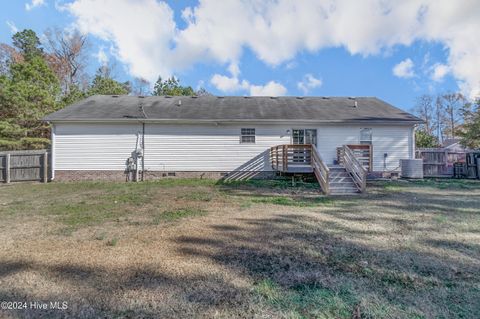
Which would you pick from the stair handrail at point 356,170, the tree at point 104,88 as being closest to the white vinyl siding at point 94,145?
the stair handrail at point 356,170

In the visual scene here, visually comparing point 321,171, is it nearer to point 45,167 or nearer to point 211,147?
point 211,147

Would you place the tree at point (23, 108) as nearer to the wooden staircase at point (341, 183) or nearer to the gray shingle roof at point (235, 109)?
the gray shingle roof at point (235, 109)

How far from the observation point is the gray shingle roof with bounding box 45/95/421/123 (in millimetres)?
12516

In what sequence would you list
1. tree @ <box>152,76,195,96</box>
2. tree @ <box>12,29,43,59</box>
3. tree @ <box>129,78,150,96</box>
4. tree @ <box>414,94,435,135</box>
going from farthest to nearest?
tree @ <box>414,94,435,135</box>, tree @ <box>129,78,150,96</box>, tree @ <box>152,76,195,96</box>, tree @ <box>12,29,43,59</box>

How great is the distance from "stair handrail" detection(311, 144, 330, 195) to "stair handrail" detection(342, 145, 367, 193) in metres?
1.09

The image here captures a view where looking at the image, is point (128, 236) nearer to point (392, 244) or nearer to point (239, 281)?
point (239, 281)

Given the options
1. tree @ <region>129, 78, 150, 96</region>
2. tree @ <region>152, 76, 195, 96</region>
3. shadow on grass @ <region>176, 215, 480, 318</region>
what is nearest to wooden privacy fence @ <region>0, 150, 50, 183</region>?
shadow on grass @ <region>176, 215, 480, 318</region>

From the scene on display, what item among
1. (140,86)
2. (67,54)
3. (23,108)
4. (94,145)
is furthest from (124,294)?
(140,86)

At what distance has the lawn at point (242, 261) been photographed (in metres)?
2.37

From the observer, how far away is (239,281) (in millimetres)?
2812

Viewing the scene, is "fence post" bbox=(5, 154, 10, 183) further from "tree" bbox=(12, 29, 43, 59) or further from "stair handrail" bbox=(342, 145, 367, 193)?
"tree" bbox=(12, 29, 43, 59)

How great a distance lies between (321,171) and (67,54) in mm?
28655

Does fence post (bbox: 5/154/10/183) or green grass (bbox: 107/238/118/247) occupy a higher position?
fence post (bbox: 5/154/10/183)

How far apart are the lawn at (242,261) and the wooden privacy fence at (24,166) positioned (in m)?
6.96
